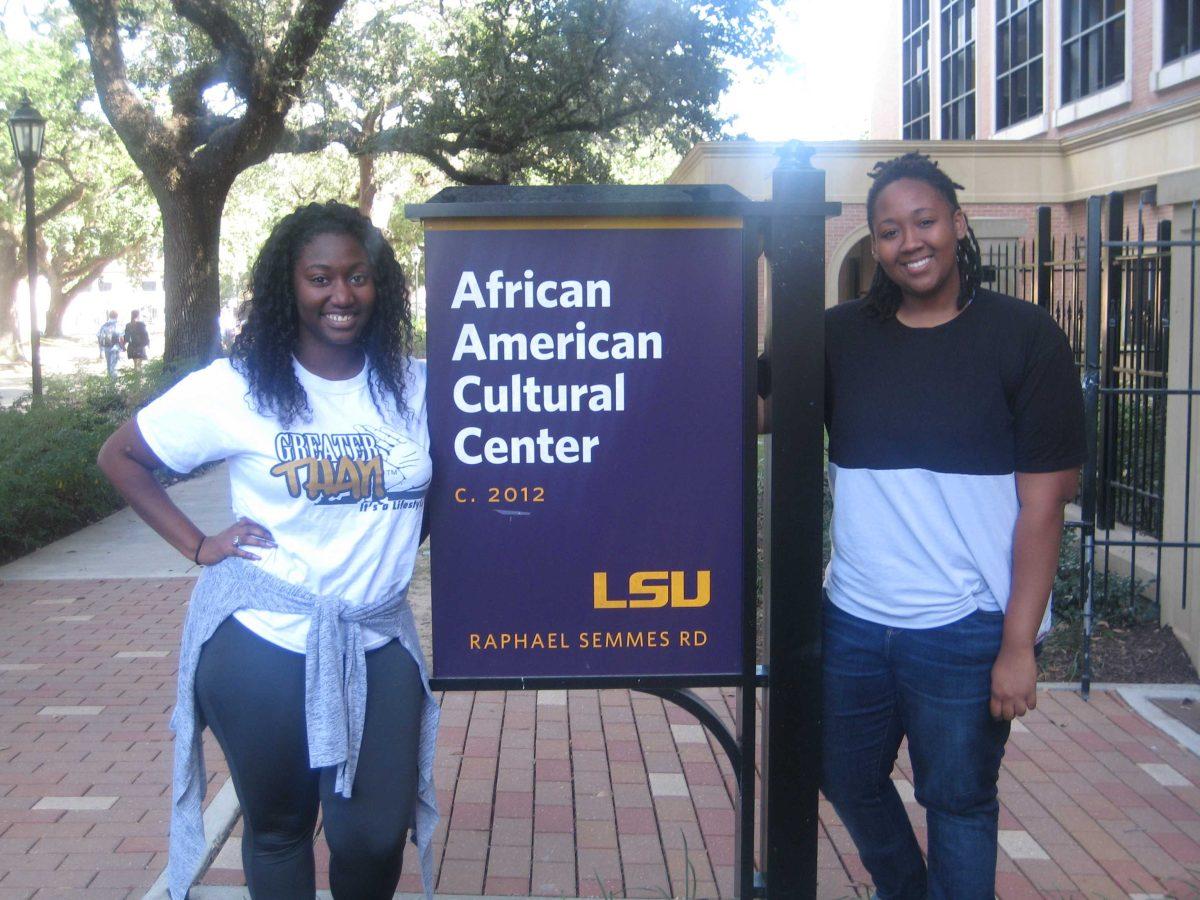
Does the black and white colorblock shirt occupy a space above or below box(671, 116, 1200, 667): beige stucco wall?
below

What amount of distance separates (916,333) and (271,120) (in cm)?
1531

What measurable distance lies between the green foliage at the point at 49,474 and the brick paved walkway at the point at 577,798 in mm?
3358

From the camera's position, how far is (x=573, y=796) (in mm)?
4223

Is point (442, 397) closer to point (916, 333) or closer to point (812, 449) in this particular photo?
point (812, 449)

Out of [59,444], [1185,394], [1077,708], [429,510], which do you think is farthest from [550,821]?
[59,444]

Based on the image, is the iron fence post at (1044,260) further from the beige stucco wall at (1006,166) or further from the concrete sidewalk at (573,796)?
the beige stucco wall at (1006,166)

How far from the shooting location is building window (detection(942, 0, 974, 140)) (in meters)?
25.5

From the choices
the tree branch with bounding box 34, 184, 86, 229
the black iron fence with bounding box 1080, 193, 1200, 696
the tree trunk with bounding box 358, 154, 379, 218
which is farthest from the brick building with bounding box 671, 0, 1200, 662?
the tree branch with bounding box 34, 184, 86, 229

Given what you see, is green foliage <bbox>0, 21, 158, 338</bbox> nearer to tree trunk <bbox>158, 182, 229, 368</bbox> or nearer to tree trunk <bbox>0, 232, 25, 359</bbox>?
tree trunk <bbox>0, 232, 25, 359</bbox>

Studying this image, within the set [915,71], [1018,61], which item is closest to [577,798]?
[1018,61]

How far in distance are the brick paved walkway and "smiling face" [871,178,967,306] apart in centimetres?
184

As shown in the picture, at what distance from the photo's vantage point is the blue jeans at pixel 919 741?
8.31 ft

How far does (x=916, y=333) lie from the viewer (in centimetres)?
256

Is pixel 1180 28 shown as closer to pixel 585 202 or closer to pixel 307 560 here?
pixel 585 202
